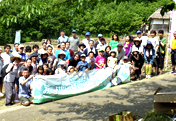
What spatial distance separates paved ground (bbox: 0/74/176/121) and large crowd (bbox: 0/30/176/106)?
791 millimetres

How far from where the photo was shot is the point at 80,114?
18.1 feet

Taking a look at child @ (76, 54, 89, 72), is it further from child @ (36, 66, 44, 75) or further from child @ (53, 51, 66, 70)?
child @ (36, 66, 44, 75)

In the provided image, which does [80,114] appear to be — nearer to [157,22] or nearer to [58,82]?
[58,82]

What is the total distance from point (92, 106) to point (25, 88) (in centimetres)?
212

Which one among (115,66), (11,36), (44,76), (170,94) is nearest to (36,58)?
(44,76)

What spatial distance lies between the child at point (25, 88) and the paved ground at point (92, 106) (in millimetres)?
264

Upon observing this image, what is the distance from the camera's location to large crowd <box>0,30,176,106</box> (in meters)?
6.94

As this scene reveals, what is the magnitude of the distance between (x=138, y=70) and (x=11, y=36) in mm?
59325

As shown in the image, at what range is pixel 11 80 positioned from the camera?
6953 millimetres

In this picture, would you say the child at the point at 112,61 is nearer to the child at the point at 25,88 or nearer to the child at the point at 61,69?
the child at the point at 61,69

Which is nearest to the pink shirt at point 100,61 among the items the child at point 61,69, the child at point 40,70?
the child at point 61,69

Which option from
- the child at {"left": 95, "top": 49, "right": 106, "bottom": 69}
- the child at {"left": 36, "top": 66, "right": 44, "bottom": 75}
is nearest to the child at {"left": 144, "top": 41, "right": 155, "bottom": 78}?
the child at {"left": 95, "top": 49, "right": 106, "bottom": 69}

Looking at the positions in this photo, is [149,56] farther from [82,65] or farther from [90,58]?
[82,65]

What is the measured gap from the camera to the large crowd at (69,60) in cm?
694
